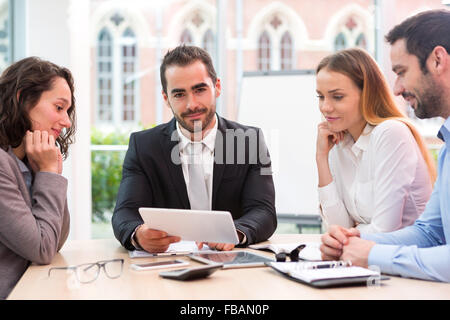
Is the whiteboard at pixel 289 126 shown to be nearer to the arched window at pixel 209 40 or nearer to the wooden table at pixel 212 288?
the arched window at pixel 209 40

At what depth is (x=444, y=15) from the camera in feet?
5.57

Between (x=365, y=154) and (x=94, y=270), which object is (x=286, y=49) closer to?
(x=365, y=154)

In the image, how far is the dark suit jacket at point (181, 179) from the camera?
230cm

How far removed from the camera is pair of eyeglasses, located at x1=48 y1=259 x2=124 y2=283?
1492 millimetres

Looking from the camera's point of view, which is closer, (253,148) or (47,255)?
(47,255)

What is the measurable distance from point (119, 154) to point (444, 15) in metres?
3.54

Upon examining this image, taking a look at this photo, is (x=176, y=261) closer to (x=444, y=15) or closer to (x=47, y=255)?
(x=47, y=255)

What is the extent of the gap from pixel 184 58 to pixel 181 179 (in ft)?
1.85

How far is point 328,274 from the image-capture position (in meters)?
1.37

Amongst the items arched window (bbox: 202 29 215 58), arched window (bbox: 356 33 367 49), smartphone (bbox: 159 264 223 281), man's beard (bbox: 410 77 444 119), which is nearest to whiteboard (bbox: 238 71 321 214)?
arched window (bbox: 202 29 215 58)

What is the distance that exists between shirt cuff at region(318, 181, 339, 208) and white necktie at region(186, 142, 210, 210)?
0.54 meters
